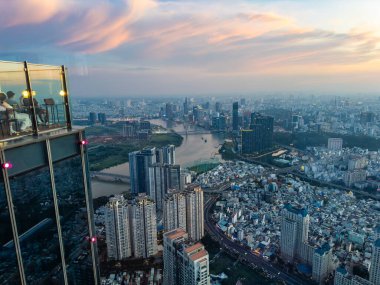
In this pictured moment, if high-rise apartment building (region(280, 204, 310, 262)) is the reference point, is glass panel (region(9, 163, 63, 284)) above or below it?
above

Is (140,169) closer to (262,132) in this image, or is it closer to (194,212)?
(194,212)

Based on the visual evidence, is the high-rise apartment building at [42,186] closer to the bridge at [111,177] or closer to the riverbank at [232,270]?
the riverbank at [232,270]

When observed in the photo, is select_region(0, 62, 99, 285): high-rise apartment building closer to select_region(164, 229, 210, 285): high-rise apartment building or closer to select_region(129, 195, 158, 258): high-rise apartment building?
select_region(164, 229, 210, 285): high-rise apartment building

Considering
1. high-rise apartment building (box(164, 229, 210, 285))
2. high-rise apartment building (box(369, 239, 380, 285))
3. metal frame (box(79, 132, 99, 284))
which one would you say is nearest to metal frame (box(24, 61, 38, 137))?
metal frame (box(79, 132, 99, 284))

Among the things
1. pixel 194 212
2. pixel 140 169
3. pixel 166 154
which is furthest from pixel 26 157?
pixel 166 154

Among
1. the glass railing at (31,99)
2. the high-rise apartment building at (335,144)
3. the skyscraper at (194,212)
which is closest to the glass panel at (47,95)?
the glass railing at (31,99)

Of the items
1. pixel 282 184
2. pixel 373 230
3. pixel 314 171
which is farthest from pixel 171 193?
pixel 314 171
